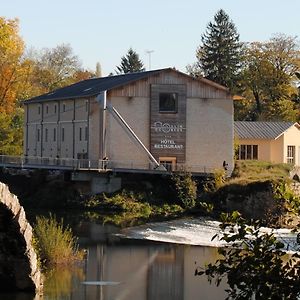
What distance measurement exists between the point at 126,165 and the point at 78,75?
5115cm

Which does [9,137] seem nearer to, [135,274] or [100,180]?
[100,180]

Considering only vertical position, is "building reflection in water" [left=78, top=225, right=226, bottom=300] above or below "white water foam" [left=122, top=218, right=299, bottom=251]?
below

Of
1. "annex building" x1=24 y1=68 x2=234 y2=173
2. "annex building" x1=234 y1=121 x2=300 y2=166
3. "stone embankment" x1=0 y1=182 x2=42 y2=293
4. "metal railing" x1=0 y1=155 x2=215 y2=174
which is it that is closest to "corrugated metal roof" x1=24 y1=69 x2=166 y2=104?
"annex building" x1=24 y1=68 x2=234 y2=173

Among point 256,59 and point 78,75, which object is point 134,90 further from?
point 78,75

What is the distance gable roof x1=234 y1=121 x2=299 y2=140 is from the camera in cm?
6619

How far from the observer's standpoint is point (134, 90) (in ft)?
193

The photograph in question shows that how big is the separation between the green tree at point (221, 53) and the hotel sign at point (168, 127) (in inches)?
1160

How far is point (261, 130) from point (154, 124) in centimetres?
1112

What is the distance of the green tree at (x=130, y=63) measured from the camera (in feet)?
403

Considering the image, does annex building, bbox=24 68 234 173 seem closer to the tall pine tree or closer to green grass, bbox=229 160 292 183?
green grass, bbox=229 160 292 183

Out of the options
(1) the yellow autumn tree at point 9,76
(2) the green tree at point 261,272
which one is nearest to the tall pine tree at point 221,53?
(1) the yellow autumn tree at point 9,76

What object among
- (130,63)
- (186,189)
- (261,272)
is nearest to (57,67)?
(130,63)

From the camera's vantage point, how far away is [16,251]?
21453 mm

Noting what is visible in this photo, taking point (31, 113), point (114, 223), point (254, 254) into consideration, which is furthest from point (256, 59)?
point (254, 254)
